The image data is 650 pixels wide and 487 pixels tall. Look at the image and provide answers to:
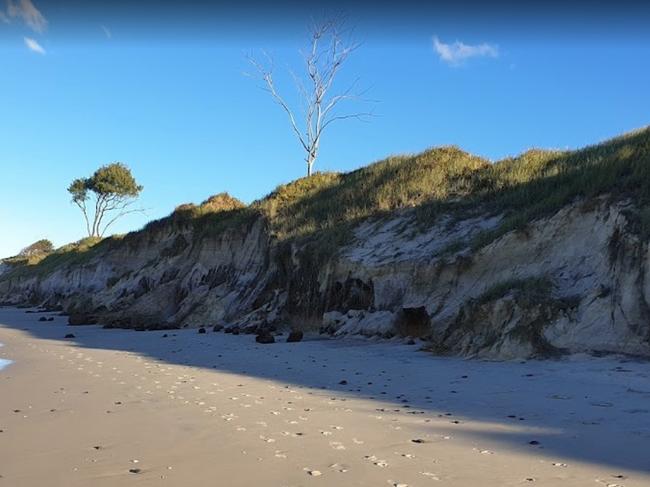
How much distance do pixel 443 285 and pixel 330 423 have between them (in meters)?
8.08

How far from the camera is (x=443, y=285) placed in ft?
42.5

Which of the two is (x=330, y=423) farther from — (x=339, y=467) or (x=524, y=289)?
(x=524, y=289)

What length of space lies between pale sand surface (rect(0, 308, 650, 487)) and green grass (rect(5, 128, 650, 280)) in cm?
459

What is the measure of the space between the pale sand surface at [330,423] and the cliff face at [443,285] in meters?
0.93

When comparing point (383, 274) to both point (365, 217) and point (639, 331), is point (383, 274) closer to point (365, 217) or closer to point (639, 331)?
point (365, 217)

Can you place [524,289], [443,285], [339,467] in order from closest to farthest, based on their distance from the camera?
1. [339,467]
2. [524,289]
3. [443,285]

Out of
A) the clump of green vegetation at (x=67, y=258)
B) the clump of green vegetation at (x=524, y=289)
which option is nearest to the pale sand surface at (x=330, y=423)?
the clump of green vegetation at (x=524, y=289)

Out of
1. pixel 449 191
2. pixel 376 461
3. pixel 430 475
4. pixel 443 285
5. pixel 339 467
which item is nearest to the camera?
pixel 430 475

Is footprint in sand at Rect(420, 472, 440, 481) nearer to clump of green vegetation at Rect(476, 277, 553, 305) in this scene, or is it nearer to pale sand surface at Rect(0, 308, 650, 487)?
pale sand surface at Rect(0, 308, 650, 487)

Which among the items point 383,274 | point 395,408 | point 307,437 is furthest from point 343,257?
point 307,437

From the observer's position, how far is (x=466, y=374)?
799cm

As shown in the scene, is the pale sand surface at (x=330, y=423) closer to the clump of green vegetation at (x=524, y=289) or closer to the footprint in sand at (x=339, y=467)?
the footprint in sand at (x=339, y=467)

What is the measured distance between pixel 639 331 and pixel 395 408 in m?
4.49

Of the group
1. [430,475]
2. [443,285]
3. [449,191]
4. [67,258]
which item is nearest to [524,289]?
[443,285]
